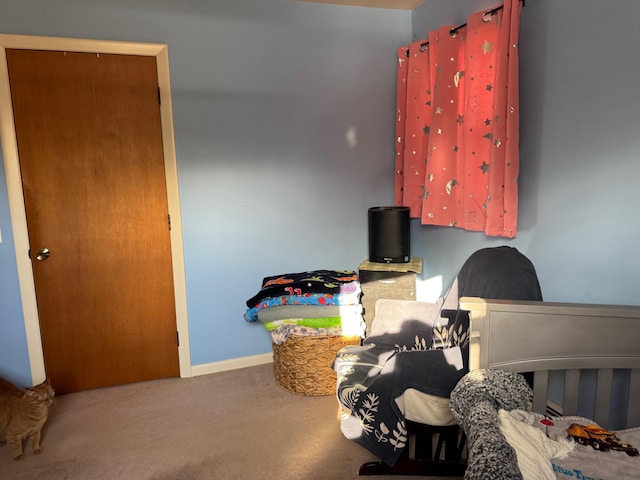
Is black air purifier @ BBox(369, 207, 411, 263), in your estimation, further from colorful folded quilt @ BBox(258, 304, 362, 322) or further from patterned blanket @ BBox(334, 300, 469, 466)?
patterned blanket @ BBox(334, 300, 469, 466)

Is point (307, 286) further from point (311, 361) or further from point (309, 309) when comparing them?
point (311, 361)

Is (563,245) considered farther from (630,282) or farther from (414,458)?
(414,458)

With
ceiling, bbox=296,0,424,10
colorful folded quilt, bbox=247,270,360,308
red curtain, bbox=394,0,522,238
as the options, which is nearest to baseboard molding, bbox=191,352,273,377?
colorful folded quilt, bbox=247,270,360,308

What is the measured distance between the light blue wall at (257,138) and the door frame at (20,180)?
0.14ft

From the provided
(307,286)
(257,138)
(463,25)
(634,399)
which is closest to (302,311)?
(307,286)

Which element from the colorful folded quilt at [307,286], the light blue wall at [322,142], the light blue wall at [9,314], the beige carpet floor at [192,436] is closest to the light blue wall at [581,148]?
the light blue wall at [322,142]

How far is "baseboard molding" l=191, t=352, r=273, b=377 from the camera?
9.20 ft

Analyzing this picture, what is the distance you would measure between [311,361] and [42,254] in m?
1.64

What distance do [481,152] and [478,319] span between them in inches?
50.2

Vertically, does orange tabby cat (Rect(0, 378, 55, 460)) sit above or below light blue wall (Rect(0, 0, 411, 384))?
below

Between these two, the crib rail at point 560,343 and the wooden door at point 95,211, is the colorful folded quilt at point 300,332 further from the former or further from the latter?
the crib rail at point 560,343

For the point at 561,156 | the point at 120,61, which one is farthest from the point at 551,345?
the point at 120,61

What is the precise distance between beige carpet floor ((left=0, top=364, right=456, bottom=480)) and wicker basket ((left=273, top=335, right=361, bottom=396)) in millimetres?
71

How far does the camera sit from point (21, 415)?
1.99m
